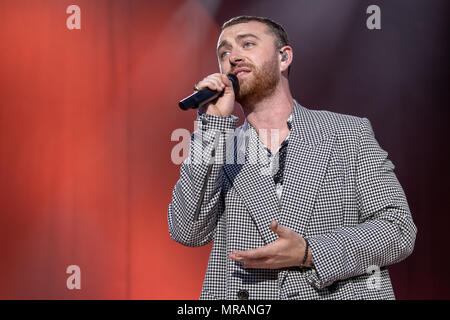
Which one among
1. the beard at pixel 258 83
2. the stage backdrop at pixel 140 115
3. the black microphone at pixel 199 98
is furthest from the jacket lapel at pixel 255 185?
the stage backdrop at pixel 140 115

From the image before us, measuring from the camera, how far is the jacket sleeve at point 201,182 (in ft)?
4.50

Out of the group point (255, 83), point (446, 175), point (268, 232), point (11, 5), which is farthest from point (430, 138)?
point (11, 5)

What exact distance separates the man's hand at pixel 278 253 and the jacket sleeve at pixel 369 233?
5cm

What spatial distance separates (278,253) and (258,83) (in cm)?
64

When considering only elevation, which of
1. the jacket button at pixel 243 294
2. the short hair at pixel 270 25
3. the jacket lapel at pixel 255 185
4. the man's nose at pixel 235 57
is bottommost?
the jacket button at pixel 243 294

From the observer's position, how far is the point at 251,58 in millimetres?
1630

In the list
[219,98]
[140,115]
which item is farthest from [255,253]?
[140,115]

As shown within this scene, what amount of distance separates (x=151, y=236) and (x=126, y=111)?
701mm

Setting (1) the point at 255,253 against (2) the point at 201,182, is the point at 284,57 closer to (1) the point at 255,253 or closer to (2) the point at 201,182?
(2) the point at 201,182

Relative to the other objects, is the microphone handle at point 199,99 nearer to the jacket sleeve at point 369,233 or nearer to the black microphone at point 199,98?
the black microphone at point 199,98

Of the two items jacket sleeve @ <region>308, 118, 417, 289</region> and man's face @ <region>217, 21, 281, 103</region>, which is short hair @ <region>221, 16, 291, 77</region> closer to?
man's face @ <region>217, 21, 281, 103</region>

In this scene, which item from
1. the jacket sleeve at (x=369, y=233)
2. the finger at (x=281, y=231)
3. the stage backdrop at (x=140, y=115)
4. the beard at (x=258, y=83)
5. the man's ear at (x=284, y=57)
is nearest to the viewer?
the finger at (x=281, y=231)

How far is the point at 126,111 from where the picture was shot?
2752mm
